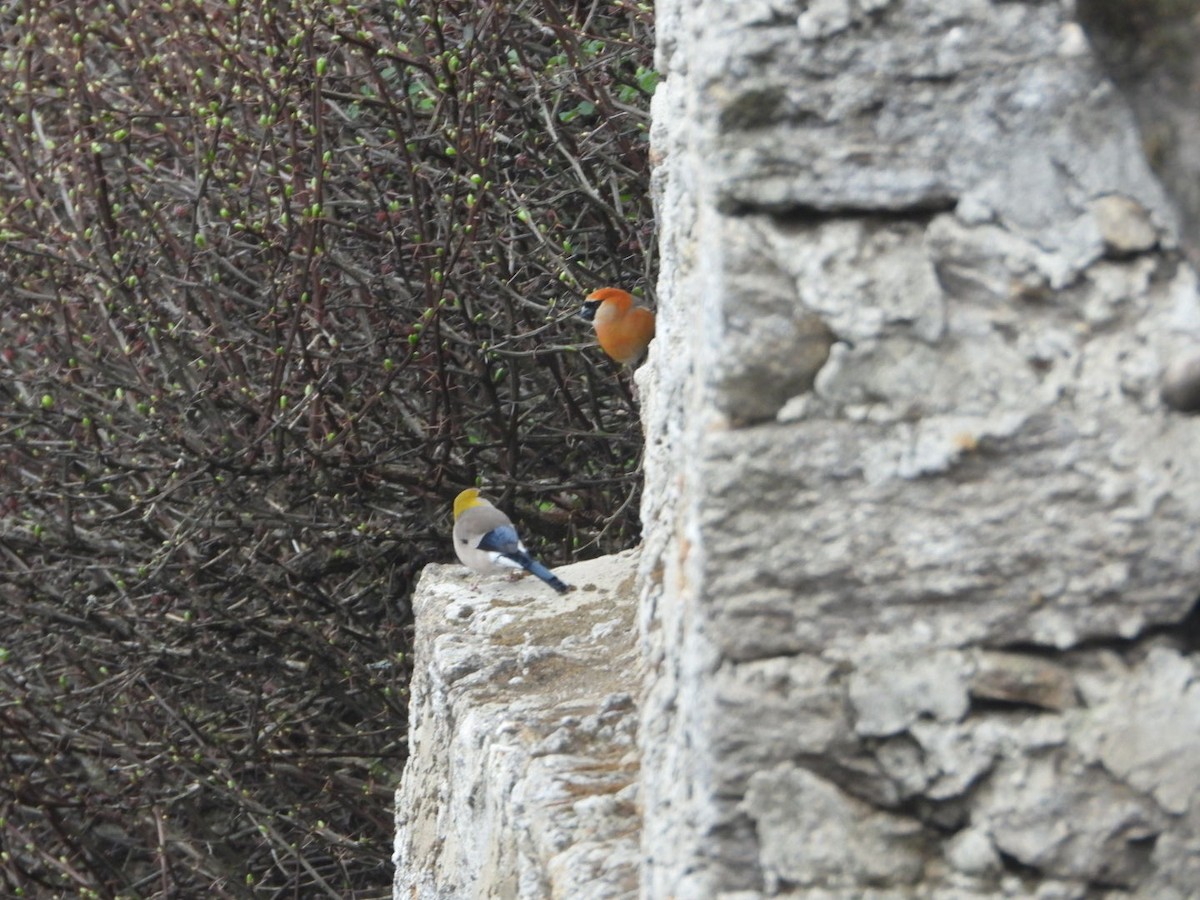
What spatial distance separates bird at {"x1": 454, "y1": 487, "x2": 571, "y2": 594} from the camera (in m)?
4.30

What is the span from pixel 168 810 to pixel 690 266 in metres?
5.12

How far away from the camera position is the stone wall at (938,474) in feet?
4.60

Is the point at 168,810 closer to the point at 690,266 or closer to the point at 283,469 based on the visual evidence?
the point at 283,469

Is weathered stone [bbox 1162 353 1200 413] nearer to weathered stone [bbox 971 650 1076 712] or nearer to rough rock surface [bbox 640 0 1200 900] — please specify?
rough rock surface [bbox 640 0 1200 900]

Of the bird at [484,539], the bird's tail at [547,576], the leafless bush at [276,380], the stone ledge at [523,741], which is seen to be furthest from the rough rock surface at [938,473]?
the leafless bush at [276,380]

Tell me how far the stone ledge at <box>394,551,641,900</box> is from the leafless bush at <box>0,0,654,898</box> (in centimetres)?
213

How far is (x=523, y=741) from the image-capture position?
2.38 m

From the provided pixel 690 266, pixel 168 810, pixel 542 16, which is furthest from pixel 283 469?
pixel 690 266

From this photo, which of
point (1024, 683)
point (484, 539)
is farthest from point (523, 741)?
point (484, 539)

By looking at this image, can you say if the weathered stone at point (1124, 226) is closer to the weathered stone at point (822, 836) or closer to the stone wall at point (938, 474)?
the stone wall at point (938, 474)

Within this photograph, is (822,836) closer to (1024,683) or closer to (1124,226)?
(1024,683)

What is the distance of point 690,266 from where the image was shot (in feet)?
6.15

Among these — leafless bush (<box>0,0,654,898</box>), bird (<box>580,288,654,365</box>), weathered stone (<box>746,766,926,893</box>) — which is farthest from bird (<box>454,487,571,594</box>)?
weathered stone (<box>746,766,926,893</box>)

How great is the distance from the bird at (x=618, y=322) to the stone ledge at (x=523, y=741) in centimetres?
177
